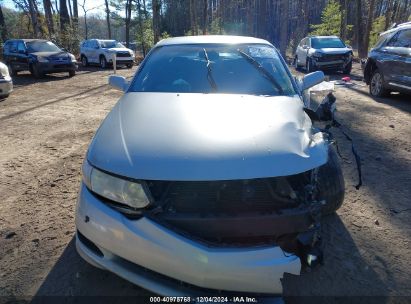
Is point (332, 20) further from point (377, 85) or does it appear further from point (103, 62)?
point (377, 85)

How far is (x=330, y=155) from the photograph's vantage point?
2854 mm

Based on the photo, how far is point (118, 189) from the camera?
2008 millimetres

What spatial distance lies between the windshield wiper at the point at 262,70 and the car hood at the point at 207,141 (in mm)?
417

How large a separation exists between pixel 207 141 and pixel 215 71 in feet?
5.21

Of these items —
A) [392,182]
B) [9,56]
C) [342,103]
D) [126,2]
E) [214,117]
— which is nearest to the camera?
[214,117]

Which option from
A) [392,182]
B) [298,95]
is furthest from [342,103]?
[298,95]

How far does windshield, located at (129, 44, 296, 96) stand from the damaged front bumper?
161cm

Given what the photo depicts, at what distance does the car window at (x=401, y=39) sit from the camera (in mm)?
7989

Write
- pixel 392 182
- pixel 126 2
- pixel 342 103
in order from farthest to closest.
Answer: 1. pixel 126 2
2. pixel 342 103
3. pixel 392 182

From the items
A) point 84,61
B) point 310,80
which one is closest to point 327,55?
point 310,80

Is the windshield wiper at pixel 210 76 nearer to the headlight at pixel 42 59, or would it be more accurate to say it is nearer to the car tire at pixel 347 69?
the car tire at pixel 347 69

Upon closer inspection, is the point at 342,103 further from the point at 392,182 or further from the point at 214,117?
the point at 214,117

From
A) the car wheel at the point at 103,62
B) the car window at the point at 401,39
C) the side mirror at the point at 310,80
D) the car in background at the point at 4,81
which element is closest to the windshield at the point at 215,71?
the side mirror at the point at 310,80

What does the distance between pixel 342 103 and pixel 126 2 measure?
1526 inches
